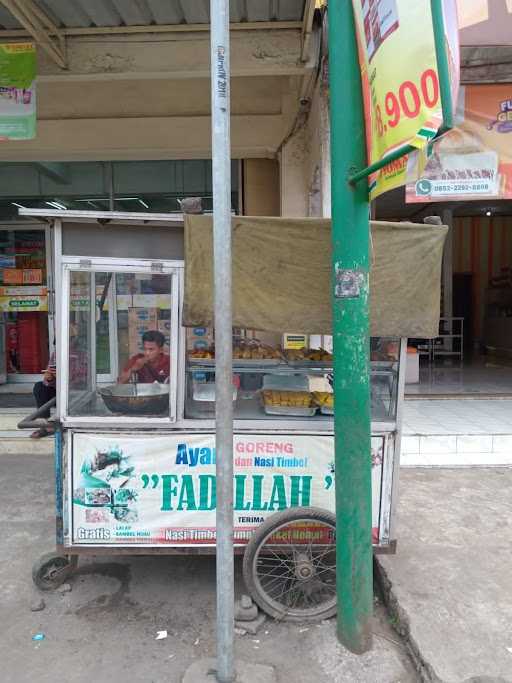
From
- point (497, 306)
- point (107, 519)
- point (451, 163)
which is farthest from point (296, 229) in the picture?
point (497, 306)

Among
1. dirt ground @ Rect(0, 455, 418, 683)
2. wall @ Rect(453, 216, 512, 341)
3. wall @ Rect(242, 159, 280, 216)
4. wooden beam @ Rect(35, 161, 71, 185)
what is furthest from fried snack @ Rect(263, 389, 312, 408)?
wall @ Rect(453, 216, 512, 341)

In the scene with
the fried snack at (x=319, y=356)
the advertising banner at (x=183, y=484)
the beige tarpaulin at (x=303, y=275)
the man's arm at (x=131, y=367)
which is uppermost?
the beige tarpaulin at (x=303, y=275)

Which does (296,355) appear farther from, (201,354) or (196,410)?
(196,410)

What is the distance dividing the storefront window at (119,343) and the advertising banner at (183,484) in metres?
0.25

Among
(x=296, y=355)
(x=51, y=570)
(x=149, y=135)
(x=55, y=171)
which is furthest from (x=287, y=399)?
(x=55, y=171)

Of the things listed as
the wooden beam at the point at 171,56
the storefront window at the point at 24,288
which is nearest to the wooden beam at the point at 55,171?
the storefront window at the point at 24,288

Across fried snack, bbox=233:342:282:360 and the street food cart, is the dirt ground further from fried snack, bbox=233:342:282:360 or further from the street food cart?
fried snack, bbox=233:342:282:360

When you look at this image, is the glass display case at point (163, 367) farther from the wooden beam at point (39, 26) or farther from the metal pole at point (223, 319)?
the wooden beam at point (39, 26)

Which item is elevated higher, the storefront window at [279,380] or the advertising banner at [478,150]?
the advertising banner at [478,150]

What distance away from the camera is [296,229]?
2826 mm

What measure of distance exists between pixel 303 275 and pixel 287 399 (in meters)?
0.89

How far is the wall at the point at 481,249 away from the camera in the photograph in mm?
14055

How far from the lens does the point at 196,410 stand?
332 centimetres

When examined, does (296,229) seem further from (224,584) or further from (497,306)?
(497,306)
